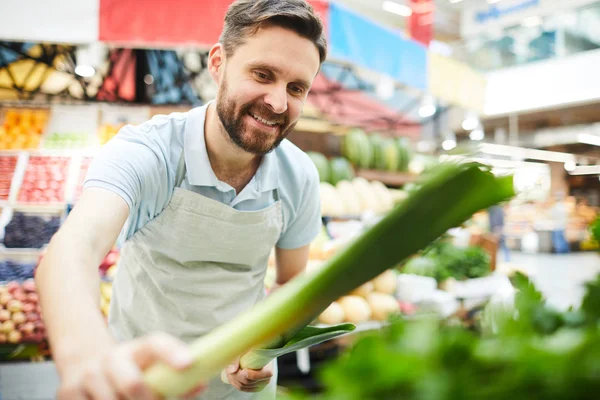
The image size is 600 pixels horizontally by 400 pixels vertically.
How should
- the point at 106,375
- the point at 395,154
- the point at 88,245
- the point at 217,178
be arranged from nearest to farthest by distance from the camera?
the point at 106,375
the point at 88,245
the point at 217,178
the point at 395,154

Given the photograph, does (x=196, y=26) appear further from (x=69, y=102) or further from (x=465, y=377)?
(x=465, y=377)

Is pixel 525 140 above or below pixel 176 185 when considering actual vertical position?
above

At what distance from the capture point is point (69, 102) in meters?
4.17

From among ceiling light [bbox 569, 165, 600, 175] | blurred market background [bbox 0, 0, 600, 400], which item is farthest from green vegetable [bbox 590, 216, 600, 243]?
ceiling light [bbox 569, 165, 600, 175]

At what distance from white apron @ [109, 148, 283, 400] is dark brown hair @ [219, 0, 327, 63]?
0.40m

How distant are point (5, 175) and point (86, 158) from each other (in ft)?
1.95

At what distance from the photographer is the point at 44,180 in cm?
345

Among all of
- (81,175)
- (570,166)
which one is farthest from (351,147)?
(570,166)

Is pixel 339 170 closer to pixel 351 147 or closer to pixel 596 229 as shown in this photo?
pixel 351 147

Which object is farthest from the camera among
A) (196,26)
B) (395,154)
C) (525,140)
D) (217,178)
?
(525,140)

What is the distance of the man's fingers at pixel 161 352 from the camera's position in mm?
443

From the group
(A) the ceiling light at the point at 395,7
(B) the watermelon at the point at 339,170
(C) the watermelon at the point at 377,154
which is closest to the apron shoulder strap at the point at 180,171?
(B) the watermelon at the point at 339,170

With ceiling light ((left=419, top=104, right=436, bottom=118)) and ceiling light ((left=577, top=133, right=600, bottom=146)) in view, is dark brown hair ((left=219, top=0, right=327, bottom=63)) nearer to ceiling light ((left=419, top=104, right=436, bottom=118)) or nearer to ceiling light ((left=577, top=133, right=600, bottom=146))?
ceiling light ((left=419, top=104, right=436, bottom=118))

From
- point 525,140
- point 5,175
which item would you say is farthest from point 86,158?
point 525,140
